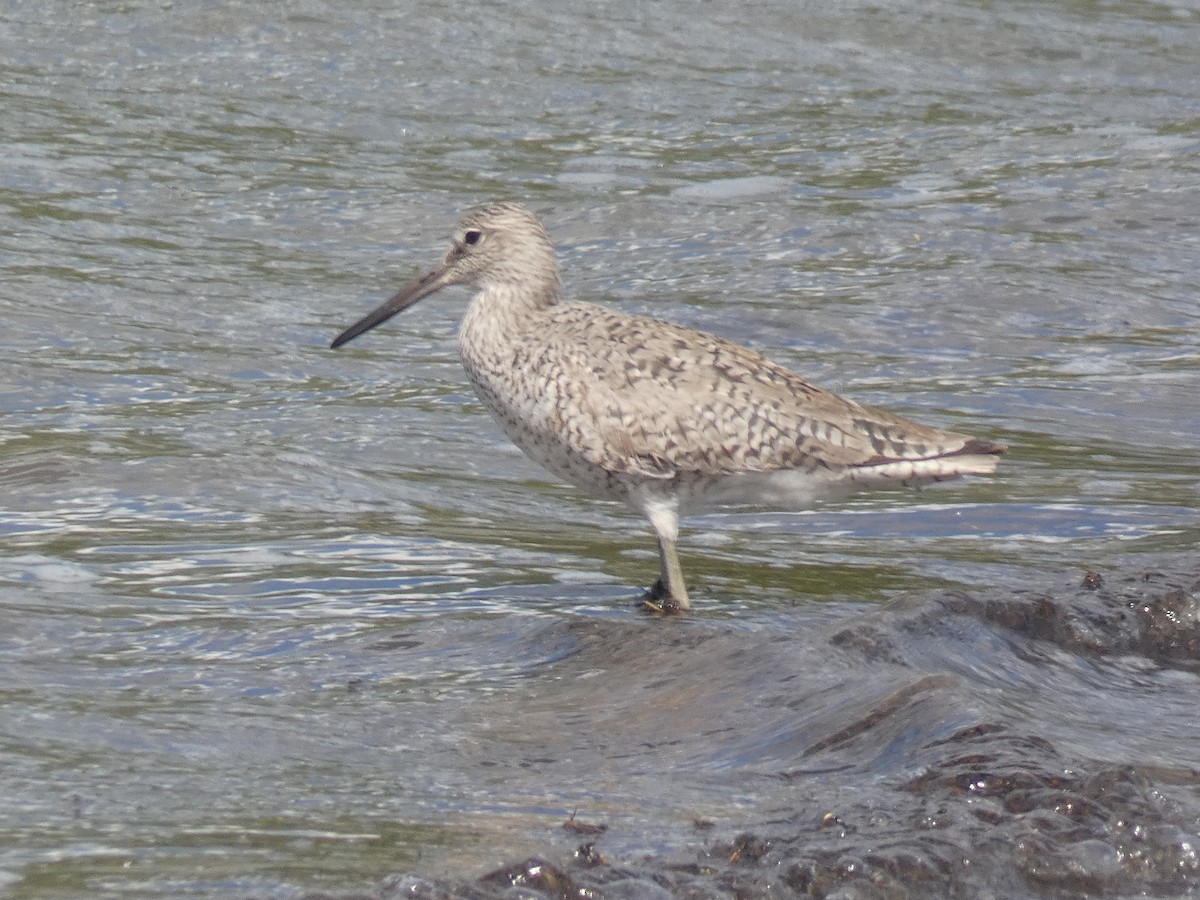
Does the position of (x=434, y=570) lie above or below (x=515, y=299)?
below

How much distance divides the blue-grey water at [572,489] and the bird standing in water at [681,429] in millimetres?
362

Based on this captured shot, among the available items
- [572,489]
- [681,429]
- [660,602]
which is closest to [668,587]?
[660,602]

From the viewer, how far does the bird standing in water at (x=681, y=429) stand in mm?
6551

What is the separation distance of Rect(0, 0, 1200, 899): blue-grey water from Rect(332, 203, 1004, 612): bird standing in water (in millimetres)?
362

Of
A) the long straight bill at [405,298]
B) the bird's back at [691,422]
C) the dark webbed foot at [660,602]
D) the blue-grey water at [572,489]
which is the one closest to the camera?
the blue-grey water at [572,489]

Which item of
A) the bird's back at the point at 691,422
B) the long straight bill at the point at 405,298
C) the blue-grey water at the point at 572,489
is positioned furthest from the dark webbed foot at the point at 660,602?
the long straight bill at the point at 405,298

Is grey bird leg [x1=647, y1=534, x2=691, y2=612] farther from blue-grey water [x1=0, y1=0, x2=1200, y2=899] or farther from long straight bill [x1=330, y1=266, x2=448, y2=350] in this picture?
long straight bill [x1=330, y1=266, x2=448, y2=350]

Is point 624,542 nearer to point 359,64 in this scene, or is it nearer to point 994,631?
point 994,631

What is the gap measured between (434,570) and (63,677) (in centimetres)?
160

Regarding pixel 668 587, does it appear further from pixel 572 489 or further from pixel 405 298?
pixel 405 298

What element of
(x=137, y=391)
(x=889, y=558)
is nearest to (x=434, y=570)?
(x=889, y=558)

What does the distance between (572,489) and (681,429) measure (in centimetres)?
165

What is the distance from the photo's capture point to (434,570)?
22.3ft

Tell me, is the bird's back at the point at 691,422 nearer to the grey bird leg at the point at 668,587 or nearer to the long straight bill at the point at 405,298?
the grey bird leg at the point at 668,587
